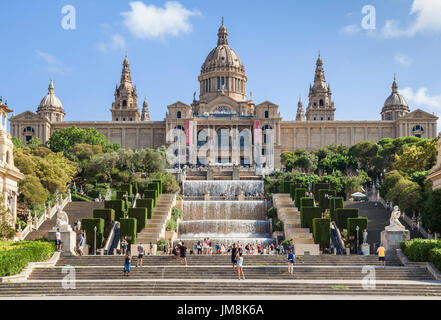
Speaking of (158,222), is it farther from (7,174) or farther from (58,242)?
(58,242)

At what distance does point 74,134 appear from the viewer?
84.4 metres

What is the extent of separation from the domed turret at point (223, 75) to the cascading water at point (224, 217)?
53.9 m

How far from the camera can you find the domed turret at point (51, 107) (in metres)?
118

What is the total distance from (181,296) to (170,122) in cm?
8059

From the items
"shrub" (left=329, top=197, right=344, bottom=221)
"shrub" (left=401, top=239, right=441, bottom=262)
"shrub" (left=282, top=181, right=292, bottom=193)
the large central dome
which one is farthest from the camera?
the large central dome

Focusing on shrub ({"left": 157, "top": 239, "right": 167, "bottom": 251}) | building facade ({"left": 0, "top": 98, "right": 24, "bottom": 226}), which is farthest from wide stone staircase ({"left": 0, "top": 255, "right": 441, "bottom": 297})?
building facade ({"left": 0, "top": 98, "right": 24, "bottom": 226})

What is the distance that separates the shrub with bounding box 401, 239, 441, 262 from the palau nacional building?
6770cm

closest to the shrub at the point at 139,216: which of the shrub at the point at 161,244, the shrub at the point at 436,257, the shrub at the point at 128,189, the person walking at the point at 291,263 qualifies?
the shrub at the point at 161,244

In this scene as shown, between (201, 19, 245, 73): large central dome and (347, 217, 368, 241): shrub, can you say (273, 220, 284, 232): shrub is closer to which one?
(347, 217, 368, 241): shrub

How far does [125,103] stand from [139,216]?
84917 mm

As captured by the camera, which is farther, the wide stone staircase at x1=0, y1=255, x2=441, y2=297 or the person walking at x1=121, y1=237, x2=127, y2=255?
the person walking at x1=121, y1=237, x2=127, y2=255

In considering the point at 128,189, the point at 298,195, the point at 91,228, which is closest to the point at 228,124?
the point at 128,189

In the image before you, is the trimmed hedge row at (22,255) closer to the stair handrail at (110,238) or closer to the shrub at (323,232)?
the stair handrail at (110,238)

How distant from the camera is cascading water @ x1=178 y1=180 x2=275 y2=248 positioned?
44.3 m
